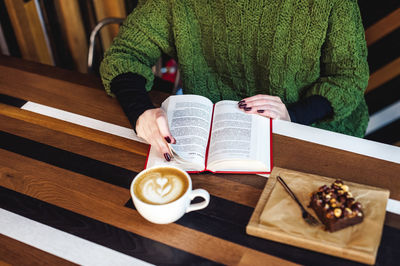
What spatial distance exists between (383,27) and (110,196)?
1509 mm

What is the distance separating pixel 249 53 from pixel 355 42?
1.11ft

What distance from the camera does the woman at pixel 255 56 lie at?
43.9 inches

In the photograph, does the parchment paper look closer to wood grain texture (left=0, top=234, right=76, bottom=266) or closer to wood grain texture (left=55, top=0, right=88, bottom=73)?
wood grain texture (left=0, top=234, right=76, bottom=266)

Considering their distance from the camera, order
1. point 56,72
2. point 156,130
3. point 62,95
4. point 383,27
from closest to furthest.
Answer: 1. point 156,130
2. point 62,95
3. point 56,72
4. point 383,27

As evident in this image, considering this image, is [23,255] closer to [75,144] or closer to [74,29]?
[75,144]

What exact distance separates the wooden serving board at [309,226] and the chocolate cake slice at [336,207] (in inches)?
0.6

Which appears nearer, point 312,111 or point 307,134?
point 307,134

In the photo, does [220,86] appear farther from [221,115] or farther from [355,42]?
[355,42]

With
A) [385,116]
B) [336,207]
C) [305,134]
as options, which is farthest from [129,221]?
[385,116]

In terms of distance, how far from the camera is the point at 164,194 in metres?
0.77

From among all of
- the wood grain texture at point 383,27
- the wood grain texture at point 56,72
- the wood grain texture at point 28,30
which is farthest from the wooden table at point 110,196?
the wood grain texture at point 28,30

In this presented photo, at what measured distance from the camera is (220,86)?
139cm

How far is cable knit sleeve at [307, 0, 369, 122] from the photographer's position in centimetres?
111

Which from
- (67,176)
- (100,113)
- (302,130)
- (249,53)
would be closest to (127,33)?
(100,113)
